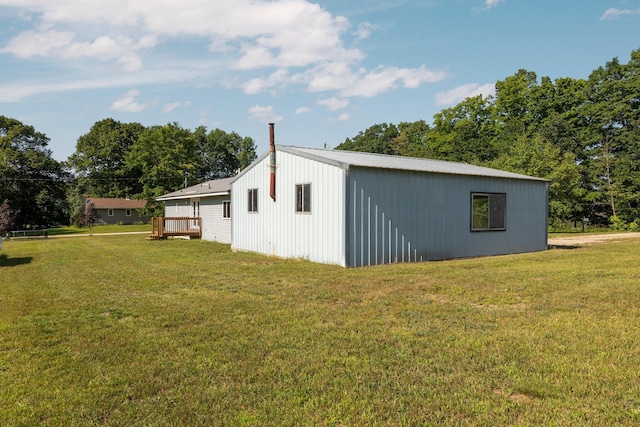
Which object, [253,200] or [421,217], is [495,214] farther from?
[253,200]

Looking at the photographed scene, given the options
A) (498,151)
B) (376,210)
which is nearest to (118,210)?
(498,151)

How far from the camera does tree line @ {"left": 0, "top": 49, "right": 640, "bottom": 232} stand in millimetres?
34062

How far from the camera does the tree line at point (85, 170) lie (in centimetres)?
4147

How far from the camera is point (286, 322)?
530 centimetres

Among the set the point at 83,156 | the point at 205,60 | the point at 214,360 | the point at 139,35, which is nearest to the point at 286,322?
the point at 214,360

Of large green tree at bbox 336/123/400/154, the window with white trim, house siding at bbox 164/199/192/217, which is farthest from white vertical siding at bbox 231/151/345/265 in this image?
large green tree at bbox 336/123/400/154

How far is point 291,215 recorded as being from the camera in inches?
511

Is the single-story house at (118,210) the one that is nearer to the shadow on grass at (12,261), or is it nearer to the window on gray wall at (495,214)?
the shadow on grass at (12,261)

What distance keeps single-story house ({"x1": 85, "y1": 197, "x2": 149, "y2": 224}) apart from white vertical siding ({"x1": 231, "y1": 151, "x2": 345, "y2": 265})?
3959 centimetres

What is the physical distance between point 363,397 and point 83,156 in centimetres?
6721

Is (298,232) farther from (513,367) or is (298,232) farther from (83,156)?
(83,156)

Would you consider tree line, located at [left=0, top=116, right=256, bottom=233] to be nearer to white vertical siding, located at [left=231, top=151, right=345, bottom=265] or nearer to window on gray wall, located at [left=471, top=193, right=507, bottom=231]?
white vertical siding, located at [left=231, top=151, right=345, bottom=265]

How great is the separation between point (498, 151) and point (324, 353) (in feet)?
137

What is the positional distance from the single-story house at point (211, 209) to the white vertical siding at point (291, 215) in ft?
14.4
